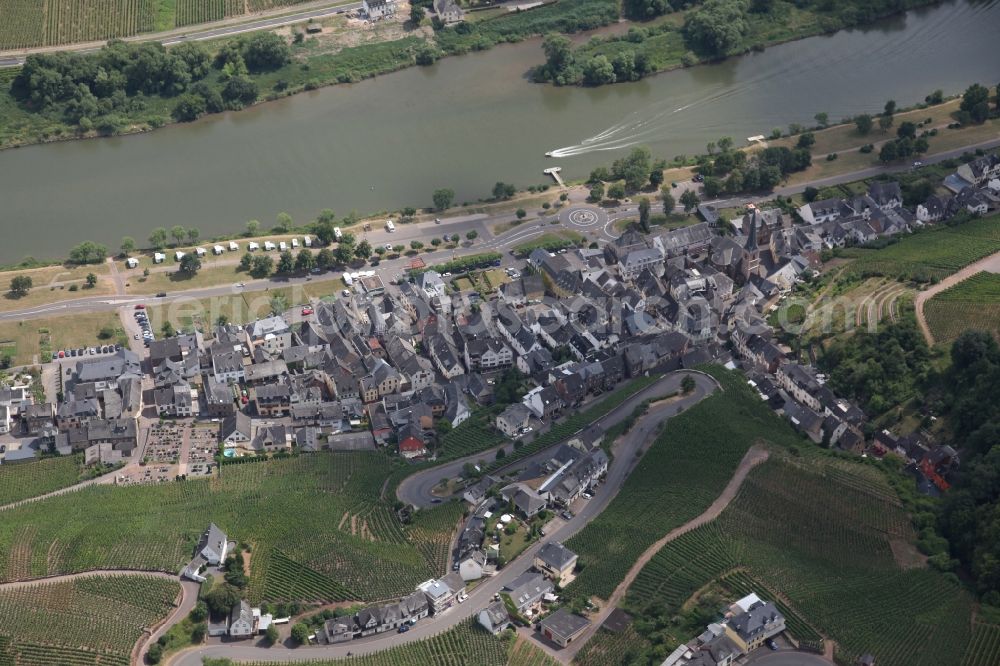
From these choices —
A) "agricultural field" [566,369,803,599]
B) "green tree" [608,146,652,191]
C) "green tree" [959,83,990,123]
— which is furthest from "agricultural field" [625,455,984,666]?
"green tree" [959,83,990,123]

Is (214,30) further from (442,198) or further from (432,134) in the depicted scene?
(442,198)

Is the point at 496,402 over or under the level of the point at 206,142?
under

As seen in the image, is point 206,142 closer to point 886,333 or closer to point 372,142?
point 372,142

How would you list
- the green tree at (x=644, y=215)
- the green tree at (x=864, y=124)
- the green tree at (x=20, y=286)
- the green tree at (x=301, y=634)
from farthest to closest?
1. the green tree at (x=864, y=124)
2. the green tree at (x=644, y=215)
3. the green tree at (x=20, y=286)
4. the green tree at (x=301, y=634)

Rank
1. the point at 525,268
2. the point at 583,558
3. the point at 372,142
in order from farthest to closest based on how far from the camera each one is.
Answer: the point at 372,142
the point at 525,268
the point at 583,558

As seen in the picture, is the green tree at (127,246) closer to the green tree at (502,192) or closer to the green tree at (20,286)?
the green tree at (20,286)

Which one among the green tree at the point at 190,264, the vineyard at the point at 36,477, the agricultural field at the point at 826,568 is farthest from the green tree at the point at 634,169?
the vineyard at the point at 36,477

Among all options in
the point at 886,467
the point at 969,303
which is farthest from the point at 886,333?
the point at 886,467
